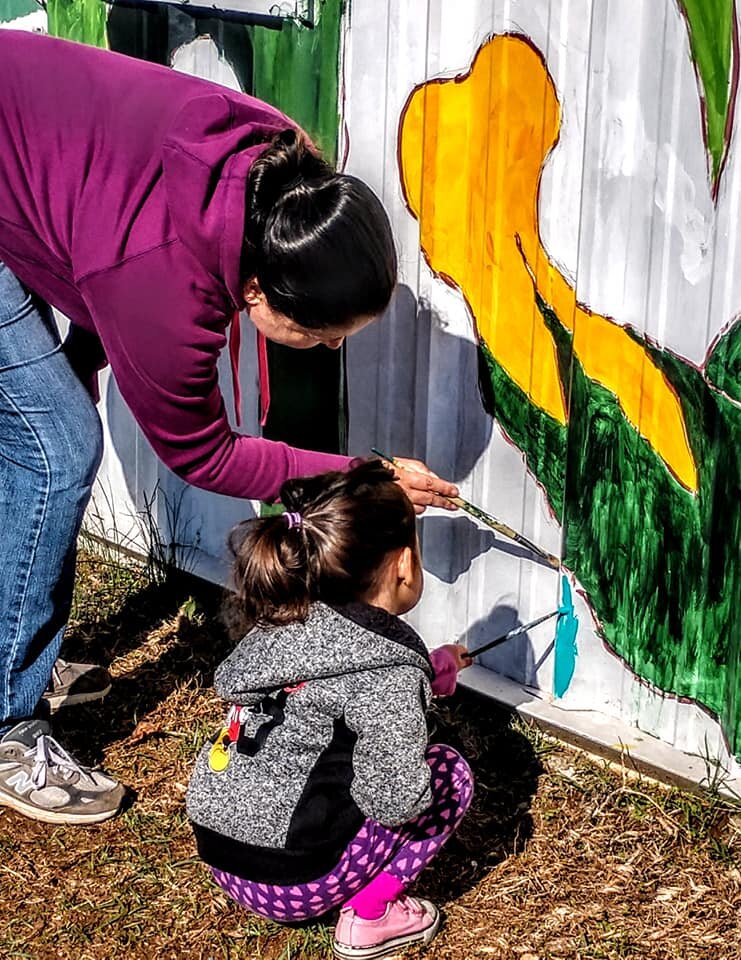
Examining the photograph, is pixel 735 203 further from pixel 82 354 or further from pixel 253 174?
pixel 82 354

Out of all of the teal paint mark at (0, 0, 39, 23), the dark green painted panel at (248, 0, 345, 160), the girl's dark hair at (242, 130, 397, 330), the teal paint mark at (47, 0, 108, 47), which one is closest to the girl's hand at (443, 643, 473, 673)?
the girl's dark hair at (242, 130, 397, 330)

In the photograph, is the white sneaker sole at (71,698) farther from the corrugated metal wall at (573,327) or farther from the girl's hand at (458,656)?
the girl's hand at (458,656)

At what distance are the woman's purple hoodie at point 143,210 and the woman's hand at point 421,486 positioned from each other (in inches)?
11.8

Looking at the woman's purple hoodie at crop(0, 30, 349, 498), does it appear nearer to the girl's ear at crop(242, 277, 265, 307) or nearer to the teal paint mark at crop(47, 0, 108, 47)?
the girl's ear at crop(242, 277, 265, 307)

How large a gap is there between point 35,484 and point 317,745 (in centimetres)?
97

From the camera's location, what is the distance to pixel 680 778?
3.32 m

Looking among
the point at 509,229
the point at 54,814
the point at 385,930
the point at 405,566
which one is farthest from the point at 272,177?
the point at 54,814

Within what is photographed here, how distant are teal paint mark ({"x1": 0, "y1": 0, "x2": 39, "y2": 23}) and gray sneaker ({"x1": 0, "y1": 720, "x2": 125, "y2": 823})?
2520 millimetres

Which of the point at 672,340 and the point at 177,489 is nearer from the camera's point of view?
the point at 672,340

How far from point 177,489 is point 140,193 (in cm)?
197

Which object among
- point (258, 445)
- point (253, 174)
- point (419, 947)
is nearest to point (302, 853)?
point (419, 947)

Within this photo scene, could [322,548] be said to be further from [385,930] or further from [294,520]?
[385,930]

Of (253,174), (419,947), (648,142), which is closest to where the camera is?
(253,174)

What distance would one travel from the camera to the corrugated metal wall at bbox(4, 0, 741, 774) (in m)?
3.12
